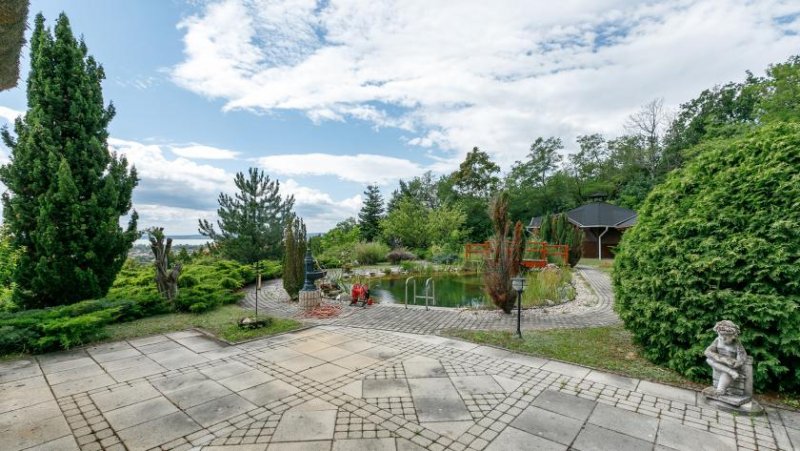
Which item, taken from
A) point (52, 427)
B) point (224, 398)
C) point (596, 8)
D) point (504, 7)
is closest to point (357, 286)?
point (224, 398)

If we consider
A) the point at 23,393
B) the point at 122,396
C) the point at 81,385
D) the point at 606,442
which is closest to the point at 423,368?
the point at 606,442

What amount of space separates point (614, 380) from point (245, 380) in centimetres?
413

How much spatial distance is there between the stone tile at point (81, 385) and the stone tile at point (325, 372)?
2137mm

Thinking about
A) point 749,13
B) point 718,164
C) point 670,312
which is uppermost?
point 749,13

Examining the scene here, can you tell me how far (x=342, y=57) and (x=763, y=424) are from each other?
9530mm

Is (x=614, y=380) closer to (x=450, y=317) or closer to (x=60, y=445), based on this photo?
(x=450, y=317)

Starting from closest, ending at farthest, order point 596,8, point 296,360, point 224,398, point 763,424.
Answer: point 763,424
point 224,398
point 296,360
point 596,8

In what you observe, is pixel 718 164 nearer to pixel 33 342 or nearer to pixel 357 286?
pixel 357 286

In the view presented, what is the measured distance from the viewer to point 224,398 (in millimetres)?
3361

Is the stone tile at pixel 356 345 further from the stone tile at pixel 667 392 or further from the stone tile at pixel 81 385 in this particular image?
the stone tile at pixel 667 392

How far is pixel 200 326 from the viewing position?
617cm

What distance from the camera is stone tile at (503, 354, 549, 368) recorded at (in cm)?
423

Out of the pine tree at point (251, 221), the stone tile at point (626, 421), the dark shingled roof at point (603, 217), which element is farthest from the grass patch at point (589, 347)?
the dark shingled roof at point (603, 217)

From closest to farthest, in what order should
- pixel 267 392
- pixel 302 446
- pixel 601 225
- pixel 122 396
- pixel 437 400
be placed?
pixel 302 446 < pixel 437 400 < pixel 122 396 < pixel 267 392 < pixel 601 225
